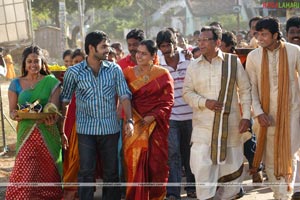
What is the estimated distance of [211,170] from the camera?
267 inches

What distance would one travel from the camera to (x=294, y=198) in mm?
7410

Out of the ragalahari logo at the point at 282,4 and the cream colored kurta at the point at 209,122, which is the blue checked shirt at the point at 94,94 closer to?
the cream colored kurta at the point at 209,122

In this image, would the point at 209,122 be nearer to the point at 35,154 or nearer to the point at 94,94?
the point at 94,94

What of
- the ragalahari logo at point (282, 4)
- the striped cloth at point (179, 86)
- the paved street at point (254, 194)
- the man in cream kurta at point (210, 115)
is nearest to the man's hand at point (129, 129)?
the man in cream kurta at point (210, 115)

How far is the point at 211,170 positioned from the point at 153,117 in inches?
32.0

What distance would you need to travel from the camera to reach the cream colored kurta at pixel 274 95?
22.4 ft

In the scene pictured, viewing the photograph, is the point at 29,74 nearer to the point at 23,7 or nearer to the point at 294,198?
the point at 294,198

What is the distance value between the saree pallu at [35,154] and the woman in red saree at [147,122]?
773 mm

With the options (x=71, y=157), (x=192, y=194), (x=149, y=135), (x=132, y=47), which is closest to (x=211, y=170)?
(x=149, y=135)

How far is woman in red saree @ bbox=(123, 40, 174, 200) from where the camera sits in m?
7.03

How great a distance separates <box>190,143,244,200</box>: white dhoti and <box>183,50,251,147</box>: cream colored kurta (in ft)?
0.27

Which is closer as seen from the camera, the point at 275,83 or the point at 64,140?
the point at 275,83

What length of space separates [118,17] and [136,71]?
63.0 meters

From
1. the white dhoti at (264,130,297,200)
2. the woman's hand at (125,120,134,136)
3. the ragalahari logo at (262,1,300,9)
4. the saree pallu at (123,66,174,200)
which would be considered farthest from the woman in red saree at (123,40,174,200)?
the ragalahari logo at (262,1,300,9)
